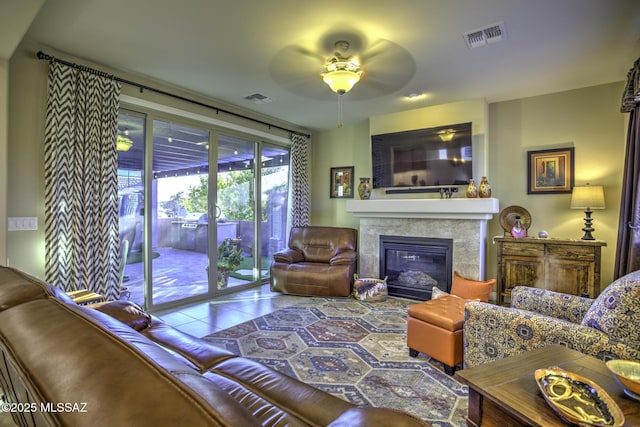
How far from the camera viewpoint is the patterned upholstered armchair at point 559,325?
56.5 inches

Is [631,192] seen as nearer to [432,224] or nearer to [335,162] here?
[432,224]

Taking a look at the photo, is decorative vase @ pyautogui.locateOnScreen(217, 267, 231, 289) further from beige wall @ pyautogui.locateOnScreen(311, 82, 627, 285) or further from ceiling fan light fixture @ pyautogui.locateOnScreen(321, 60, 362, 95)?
beige wall @ pyautogui.locateOnScreen(311, 82, 627, 285)

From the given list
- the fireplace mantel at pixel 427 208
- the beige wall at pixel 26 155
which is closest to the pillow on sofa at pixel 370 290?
the fireplace mantel at pixel 427 208

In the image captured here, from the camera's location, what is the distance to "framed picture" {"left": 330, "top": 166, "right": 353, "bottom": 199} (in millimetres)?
5512

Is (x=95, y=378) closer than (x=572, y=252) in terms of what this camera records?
Yes

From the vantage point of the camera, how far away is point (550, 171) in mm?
3891

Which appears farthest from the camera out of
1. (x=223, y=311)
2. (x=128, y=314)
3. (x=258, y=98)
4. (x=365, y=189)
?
(x=365, y=189)

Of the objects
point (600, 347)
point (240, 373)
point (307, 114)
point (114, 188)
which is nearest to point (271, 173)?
point (307, 114)

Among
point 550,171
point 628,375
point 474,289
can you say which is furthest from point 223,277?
point 550,171

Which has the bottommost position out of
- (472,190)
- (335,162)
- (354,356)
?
(354,356)

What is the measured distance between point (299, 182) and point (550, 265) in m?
3.69

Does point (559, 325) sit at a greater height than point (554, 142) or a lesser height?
lesser

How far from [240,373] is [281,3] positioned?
2334 millimetres

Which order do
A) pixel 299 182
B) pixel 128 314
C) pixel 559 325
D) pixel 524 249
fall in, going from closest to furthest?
pixel 559 325 → pixel 128 314 → pixel 524 249 → pixel 299 182
